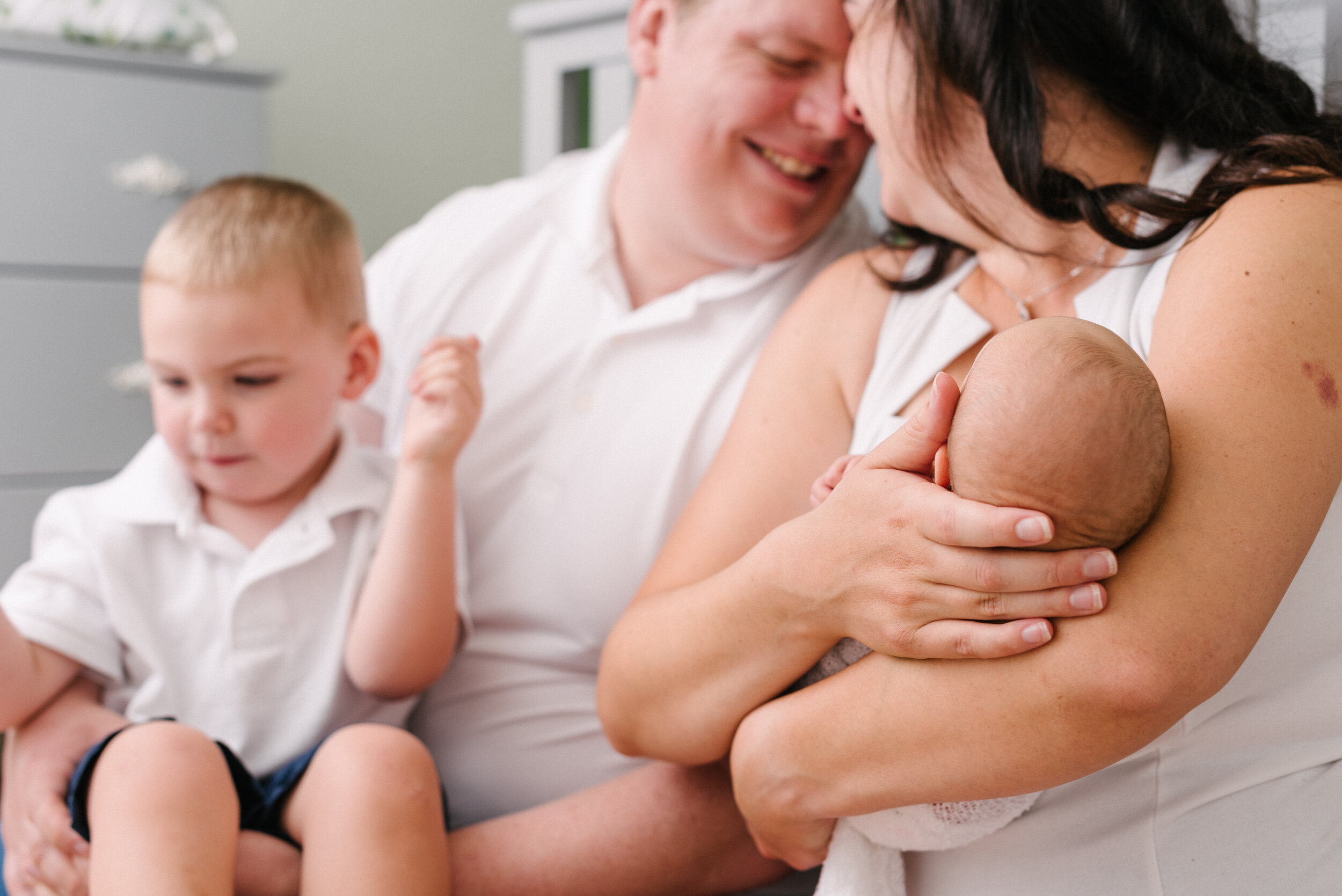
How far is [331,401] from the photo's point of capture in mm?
1175

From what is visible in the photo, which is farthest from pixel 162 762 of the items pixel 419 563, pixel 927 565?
pixel 927 565

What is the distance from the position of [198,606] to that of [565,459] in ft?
1.39

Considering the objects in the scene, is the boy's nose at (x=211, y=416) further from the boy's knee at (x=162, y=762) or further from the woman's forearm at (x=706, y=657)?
the woman's forearm at (x=706, y=657)

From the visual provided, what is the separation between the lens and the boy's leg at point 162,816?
2.75 ft

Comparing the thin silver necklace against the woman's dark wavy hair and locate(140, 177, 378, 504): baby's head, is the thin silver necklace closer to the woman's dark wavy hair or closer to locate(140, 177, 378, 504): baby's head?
the woman's dark wavy hair

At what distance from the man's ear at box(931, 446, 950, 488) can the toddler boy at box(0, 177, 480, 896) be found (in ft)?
1.95

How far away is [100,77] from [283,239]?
0.99 metres

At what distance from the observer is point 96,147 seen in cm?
185

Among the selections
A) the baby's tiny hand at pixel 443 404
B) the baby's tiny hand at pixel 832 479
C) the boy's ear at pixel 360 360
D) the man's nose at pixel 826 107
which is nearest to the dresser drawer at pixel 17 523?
the boy's ear at pixel 360 360

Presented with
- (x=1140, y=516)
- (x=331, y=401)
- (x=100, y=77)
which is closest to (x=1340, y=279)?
(x=1140, y=516)

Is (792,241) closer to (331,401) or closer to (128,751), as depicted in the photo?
(331,401)

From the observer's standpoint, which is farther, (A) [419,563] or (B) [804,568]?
(A) [419,563]

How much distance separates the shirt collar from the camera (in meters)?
1.12

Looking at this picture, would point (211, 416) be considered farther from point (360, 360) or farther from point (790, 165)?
point (790, 165)
